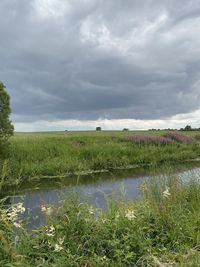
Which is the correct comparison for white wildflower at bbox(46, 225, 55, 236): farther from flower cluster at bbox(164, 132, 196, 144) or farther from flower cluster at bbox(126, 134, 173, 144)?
flower cluster at bbox(164, 132, 196, 144)

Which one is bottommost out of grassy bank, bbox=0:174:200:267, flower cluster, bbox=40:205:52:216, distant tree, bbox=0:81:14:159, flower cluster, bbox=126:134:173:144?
grassy bank, bbox=0:174:200:267

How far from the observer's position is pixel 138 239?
18.9 ft

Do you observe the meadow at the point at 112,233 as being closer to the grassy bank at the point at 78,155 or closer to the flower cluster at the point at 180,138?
the grassy bank at the point at 78,155

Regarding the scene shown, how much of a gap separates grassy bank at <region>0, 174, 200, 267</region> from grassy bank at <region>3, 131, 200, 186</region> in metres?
11.6

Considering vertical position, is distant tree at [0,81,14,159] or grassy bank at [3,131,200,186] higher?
distant tree at [0,81,14,159]

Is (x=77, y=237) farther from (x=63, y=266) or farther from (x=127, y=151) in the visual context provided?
(x=127, y=151)

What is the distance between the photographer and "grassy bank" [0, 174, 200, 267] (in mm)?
5211

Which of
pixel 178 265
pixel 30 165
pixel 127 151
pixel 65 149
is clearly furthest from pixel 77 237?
pixel 127 151

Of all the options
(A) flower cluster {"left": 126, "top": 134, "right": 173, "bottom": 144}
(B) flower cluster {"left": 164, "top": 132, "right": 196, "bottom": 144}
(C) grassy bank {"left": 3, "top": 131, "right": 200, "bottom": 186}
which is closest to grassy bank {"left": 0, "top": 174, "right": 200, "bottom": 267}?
(C) grassy bank {"left": 3, "top": 131, "right": 200, "bottom": 186}

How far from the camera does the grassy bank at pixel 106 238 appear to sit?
5211 millimetres

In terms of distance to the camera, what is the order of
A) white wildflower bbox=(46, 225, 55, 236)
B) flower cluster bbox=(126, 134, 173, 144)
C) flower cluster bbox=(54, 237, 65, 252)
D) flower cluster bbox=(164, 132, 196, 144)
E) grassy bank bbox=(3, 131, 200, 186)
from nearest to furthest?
flower cluster bbox=(54, 237, 65, 252) → white wildflower bbox=(46, 225, 55, 236) → grassy bank bbox=(3, 131, 200, 186) → flower cluster bbox=(126, 134, 173, 144) → flower cluster bbox=(164, 132, 196, 144)

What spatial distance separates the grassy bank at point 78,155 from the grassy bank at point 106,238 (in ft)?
38.1

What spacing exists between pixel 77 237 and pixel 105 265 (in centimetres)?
75

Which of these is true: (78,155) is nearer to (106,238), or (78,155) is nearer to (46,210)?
(46,210)
